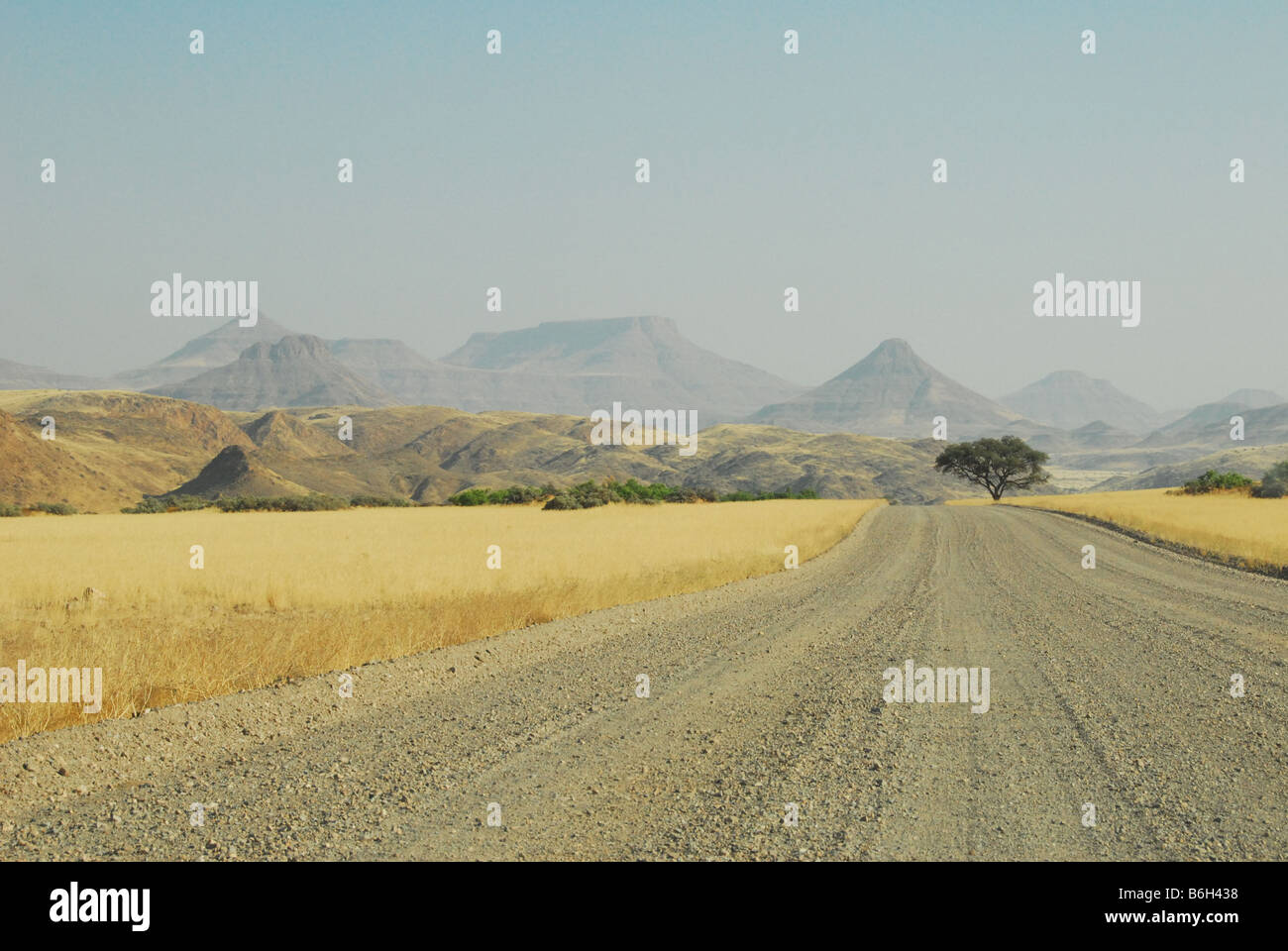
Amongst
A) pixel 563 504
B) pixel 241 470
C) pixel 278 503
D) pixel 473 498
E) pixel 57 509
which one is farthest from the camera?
pixel 241 470

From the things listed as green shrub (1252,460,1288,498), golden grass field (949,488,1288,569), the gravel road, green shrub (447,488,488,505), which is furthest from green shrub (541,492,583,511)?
green shrub (1252,460,1288,498)

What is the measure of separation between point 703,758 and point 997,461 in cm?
9404

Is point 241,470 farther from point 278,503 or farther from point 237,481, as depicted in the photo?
point 278,503

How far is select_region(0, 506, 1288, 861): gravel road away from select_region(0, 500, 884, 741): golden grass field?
0.86 m

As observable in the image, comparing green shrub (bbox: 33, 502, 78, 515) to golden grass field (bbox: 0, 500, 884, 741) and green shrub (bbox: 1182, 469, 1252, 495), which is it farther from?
green shrub (bbox: 1182, 469, 1252, 495)

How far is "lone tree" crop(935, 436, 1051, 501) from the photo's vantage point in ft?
304

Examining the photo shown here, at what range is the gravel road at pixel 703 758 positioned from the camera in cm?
518

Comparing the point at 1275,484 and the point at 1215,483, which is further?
the point at 1215,483

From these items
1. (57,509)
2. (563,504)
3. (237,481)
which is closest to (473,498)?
(563,504)

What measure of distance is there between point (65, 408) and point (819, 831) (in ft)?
784

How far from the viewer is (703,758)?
6.84 meters
